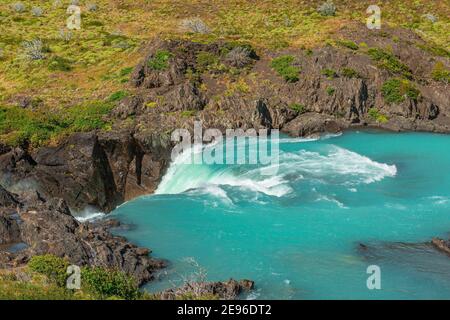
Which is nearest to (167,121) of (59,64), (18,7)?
(59,64)

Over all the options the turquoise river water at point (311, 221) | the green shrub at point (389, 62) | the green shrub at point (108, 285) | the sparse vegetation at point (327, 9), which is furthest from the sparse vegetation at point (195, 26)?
the green shrub at point (108, 285)

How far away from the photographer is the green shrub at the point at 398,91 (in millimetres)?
56938

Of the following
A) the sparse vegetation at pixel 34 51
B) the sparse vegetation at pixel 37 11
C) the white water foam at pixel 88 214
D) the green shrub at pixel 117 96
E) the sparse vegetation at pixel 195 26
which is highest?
the sparse vegetation at pixel 37 11

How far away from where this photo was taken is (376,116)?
56219 mm

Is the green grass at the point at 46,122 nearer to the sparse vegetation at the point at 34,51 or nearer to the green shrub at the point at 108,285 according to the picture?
the sparse vegetation at the point at 34,51

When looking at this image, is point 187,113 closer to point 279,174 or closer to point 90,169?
point 90,169

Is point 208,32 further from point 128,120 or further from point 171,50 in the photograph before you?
point 128,120

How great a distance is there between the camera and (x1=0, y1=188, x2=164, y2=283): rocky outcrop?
29.2 m

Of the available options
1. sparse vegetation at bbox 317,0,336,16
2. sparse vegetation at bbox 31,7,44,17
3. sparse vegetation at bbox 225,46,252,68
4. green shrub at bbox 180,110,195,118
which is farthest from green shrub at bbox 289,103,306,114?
sparse vegetation at bbox 31,7,44,17

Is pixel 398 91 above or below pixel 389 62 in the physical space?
below

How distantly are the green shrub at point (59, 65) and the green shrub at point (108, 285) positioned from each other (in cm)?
4184

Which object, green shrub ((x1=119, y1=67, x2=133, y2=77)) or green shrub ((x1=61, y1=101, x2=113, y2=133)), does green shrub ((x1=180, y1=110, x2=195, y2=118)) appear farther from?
green shrub ((x1=119, y1=67, x2=133, y2=77))

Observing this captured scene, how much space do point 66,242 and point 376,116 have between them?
114 ft

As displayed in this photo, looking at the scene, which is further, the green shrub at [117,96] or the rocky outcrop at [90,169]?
the green shrub at [117,96]
